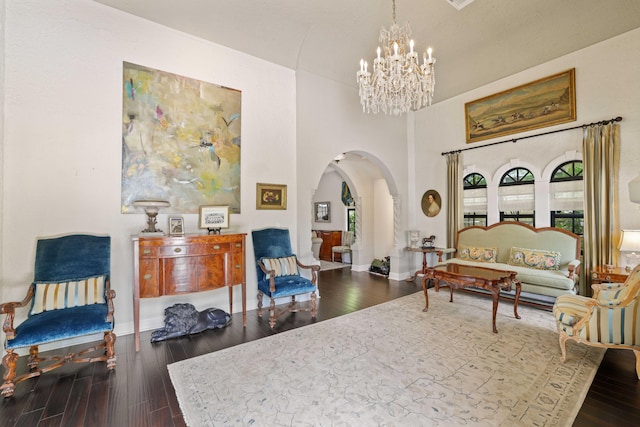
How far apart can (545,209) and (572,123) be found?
152 centimetres

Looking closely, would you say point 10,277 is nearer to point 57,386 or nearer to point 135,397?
point 57,386

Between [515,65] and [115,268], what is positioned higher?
[515,65]

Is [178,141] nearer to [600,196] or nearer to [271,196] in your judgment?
[271,196]

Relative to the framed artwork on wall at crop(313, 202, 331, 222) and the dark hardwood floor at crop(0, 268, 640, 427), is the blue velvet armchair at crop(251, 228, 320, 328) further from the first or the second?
the framed artwork on wall at crop(313, 202, 331, 222)

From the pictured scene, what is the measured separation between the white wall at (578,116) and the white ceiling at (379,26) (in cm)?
16

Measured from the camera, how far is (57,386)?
2.43m

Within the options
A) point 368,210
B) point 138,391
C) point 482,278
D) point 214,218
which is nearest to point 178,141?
point 214,218

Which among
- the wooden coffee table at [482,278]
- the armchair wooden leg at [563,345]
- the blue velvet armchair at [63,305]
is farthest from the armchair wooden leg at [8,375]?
the armchair wooden leg at [563,345]

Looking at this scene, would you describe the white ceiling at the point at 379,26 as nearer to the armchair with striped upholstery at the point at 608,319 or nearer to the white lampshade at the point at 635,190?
the white lampshade at the point at 635,190

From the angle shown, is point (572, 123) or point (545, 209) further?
point (545, 209)

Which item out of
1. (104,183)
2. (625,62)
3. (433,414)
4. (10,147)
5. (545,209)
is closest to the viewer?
(433,414)

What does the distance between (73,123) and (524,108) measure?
7.17 meters

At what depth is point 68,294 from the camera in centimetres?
288

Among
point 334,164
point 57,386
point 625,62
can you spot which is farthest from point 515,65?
point 57,386
